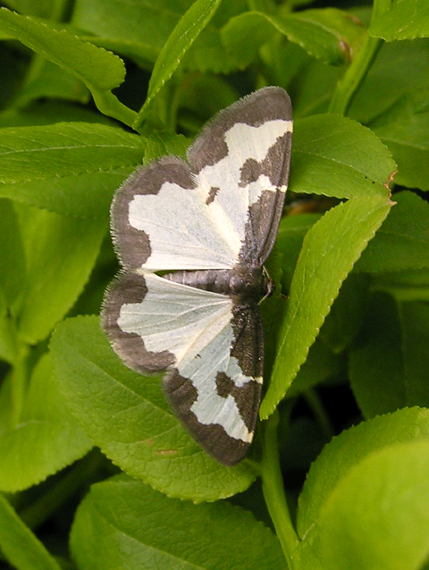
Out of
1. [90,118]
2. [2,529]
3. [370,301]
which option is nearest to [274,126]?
[370,301]

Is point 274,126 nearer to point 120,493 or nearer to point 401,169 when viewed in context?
point 401,169

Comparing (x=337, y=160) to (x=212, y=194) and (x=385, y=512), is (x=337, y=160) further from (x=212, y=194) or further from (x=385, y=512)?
(x=385, y=512)

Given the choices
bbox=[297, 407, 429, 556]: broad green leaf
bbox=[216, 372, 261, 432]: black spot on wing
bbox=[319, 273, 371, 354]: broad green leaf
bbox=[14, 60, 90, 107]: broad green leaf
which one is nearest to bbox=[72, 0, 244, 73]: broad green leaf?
bbox=[14, 60, 90, 107]: broad green leaf

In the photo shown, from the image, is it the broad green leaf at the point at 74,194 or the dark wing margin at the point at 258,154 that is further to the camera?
the broad green leaf at the point at 74,194

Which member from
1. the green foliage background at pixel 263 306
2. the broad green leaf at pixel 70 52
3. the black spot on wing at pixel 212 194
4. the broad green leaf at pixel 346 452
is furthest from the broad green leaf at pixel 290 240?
the broad green leaf at pixel 70 52

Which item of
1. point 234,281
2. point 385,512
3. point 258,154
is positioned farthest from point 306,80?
point 385,512

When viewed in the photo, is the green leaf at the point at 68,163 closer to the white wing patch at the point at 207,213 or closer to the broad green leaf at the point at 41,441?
the white wing patch at the point at 207,213

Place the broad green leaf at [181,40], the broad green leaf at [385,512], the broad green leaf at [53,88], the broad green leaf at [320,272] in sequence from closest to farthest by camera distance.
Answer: the broad green leaf at [385,512] → the broad green leaf at [320,272] → the broad green leaf at [181,40] → the broad green leaf at [53,88]
